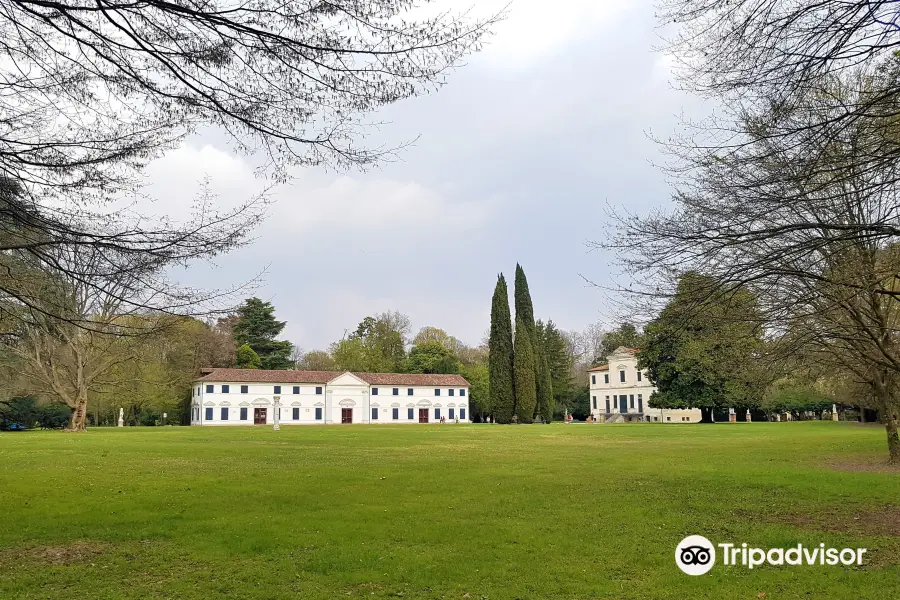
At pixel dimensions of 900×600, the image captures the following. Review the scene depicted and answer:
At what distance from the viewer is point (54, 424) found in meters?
51.1

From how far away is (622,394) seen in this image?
71.1m

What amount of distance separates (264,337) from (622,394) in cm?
3959

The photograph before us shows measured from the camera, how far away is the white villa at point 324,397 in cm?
6390

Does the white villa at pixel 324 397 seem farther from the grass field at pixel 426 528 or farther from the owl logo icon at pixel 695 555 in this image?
the owl logo icon at pixel 695 555

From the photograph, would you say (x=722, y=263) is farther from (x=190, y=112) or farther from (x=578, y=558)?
(x=190, y=112)

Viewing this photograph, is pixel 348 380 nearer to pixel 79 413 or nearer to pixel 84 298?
pixel 79 413

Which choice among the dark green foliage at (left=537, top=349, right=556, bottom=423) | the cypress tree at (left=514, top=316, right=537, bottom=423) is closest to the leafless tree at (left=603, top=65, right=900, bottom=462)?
the cypress tree at (left=514, top=316, right=537, bottom=423)

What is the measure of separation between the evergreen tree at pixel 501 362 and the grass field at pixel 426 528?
45.4 metres

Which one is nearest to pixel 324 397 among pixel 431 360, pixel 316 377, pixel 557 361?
pixel 316 377

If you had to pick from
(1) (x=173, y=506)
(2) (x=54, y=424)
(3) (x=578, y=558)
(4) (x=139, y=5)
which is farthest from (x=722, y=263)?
(2) (x=54, y=424)

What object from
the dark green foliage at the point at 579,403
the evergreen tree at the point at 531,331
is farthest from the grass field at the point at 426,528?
the dark green foliage at the point at 579,403

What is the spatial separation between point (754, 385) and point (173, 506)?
14126 mm

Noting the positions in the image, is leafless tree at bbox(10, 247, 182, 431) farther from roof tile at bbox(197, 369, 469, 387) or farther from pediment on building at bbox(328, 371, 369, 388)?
pediment on building at bbox(328, 371, 369, 388)

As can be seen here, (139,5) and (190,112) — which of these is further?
(190,112)
